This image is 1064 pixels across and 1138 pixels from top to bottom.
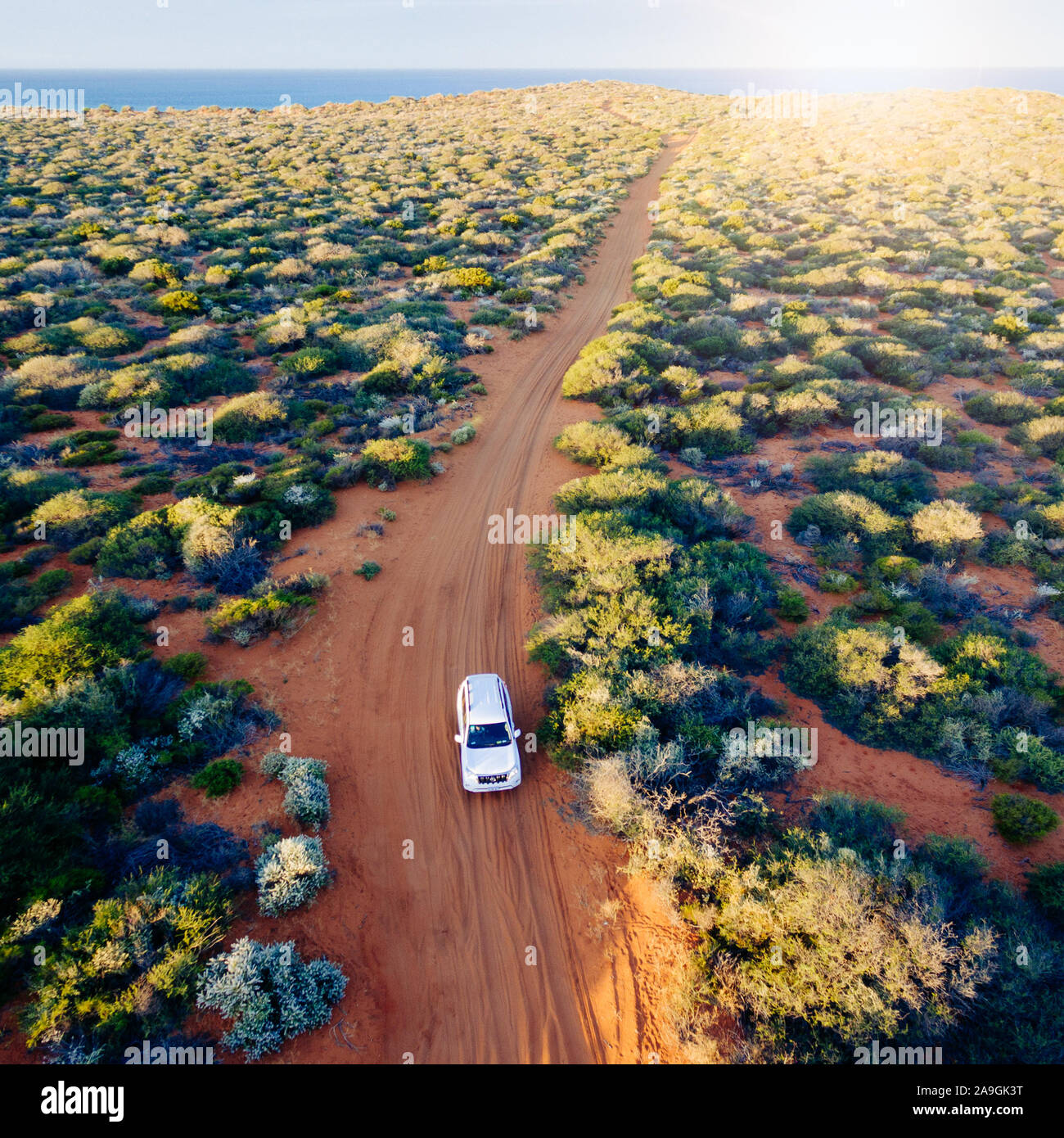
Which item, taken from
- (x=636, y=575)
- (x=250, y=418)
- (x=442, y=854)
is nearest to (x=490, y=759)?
(x=442, y=854)

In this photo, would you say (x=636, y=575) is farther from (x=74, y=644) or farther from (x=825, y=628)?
(x=74, y=644)

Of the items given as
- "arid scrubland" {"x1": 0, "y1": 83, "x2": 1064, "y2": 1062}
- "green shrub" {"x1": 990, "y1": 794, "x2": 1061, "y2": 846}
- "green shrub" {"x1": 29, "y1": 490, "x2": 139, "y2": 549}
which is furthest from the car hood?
"green shrub" {"x1": 29, "y1": 490, "x2": 139, "y2": 549}

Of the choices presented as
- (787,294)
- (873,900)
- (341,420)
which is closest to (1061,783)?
(873,900)

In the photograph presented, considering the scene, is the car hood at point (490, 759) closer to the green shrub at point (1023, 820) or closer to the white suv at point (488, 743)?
the white suv at point (488, 743)

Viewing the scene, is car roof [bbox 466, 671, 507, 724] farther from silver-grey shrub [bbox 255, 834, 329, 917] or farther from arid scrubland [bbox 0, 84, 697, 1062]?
silver-grey shrub [bbox 255, 834, 329, 917]

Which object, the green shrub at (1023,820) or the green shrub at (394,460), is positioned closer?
the green shrub at (1023,820)

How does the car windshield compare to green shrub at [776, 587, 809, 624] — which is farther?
green shrub at [776, 587, 809, 624]

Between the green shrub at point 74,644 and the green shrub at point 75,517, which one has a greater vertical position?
the green shrub at point 75,517

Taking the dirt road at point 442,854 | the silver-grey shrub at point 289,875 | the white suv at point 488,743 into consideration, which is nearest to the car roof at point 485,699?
the white suv at point 488,743
